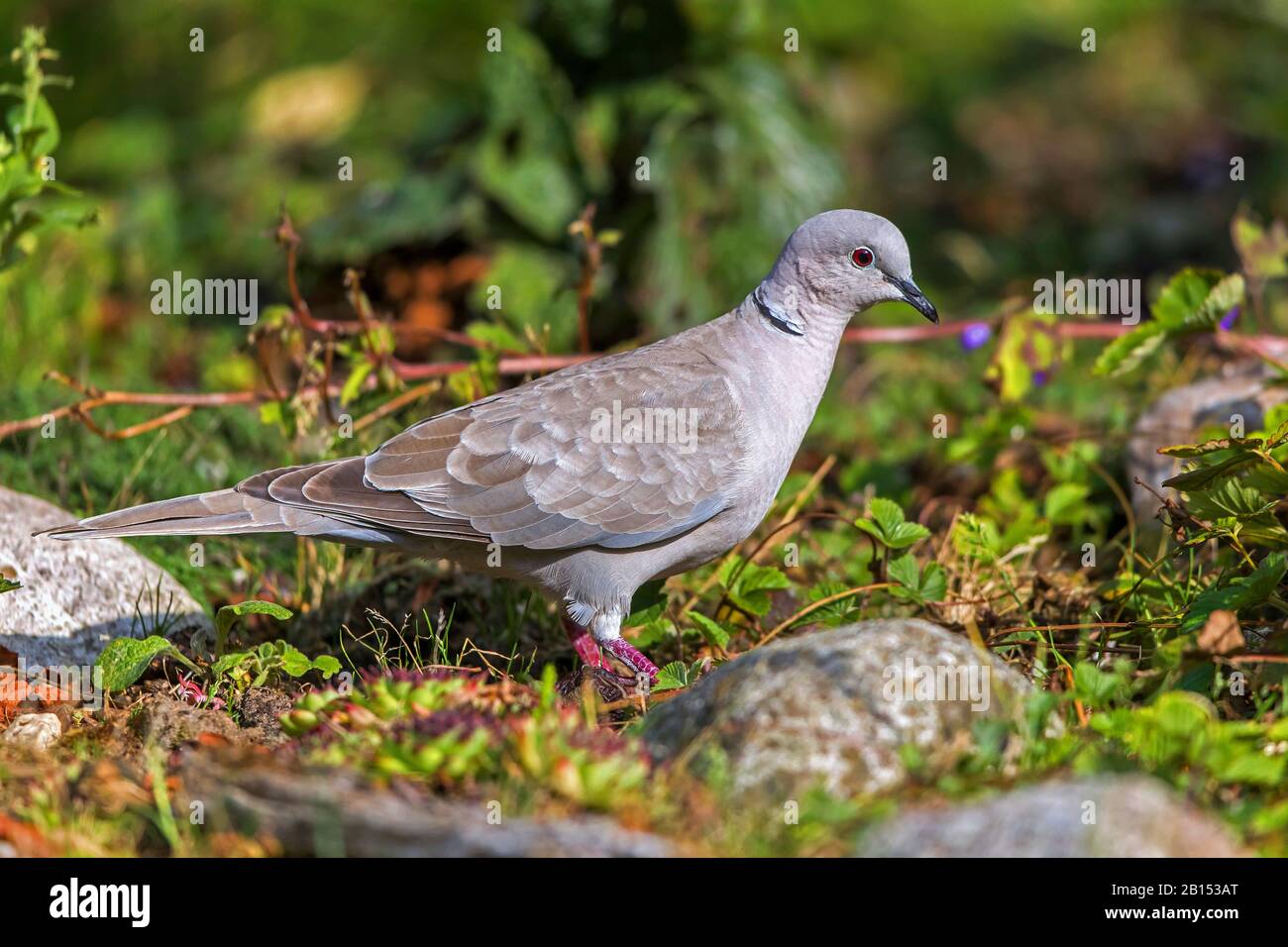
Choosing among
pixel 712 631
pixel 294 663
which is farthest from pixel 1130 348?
pixel 294 663

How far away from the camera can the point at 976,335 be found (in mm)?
5707

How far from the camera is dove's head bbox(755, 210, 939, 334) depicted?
14.9ft

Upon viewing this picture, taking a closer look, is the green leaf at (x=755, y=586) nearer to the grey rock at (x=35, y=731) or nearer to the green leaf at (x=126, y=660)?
the green leaf at (x=126, y=660)

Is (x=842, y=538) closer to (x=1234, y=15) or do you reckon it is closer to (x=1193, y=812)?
(x=1193, y=812)

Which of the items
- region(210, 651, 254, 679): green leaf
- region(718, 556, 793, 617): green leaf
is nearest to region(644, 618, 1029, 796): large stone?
region(718, 556, 793, 617): green leaf

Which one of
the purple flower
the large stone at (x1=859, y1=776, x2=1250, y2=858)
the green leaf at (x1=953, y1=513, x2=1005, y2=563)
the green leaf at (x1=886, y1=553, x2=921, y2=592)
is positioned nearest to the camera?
the large stone at (x1=859, y1=776, x2=1250, y2=858)

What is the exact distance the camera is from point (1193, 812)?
10.0 ft

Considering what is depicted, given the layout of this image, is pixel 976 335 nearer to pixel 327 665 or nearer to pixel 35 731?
pixel 327 665

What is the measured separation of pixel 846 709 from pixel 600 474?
4.53 ft

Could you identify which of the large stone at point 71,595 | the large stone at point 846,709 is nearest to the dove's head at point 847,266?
the large stone at point 846,709

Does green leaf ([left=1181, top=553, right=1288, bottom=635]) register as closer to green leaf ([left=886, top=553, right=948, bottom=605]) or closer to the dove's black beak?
green leaf ([left=886, top=553, right=948, bottom=605])

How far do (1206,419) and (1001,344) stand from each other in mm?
837

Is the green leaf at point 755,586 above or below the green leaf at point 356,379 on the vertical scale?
below

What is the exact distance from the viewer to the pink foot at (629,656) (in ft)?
14.4
